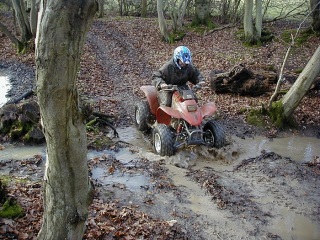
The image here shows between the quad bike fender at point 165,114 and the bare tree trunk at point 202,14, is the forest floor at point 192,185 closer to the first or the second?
the quad bike fender at point 165,114

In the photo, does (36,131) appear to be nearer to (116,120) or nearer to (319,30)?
(116,120)

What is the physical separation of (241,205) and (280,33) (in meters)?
15.4

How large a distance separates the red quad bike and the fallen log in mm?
3697

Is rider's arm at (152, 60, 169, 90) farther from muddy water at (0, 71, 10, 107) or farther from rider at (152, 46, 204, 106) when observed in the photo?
muddy water at (0, 71, 10, 107)

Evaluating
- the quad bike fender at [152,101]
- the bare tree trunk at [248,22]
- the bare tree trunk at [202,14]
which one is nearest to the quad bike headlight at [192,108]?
the quad bike fender at [152,101]

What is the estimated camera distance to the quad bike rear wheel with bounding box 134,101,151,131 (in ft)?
31.2

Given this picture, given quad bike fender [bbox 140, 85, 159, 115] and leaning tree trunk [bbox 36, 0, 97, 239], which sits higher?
leaning tree trunk [bbox 36, 0, 97, 239]

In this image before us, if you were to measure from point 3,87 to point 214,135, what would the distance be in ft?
27.2

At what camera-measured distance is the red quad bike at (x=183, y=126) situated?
26.4ft

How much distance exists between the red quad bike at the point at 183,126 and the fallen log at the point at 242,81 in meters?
3.70

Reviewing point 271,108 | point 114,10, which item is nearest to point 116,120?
point 271,108

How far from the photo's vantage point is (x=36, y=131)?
882 centimetres

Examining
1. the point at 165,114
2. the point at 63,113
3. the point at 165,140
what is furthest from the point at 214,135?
the point at 63,113

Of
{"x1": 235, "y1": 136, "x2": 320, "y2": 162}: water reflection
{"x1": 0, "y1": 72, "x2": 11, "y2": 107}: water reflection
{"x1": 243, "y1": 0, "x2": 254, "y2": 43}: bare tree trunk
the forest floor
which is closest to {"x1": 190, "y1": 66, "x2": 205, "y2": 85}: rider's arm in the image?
the forest floor
